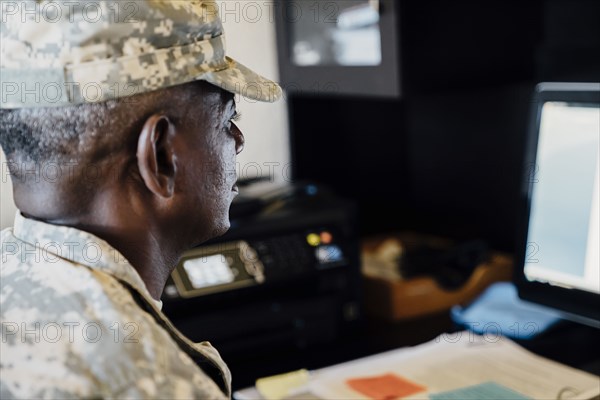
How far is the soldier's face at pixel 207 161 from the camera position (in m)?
0.93

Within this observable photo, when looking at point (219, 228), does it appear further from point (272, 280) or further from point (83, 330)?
point (272, 280)

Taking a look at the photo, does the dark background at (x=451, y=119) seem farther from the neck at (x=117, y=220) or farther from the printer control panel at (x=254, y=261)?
the neck at (x=117, y=220)

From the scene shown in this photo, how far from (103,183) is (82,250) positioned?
72mm

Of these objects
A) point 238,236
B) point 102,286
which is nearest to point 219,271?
point 238,236

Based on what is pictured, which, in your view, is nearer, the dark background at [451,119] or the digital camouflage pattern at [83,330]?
the digital camouflage pattern at [83,330]

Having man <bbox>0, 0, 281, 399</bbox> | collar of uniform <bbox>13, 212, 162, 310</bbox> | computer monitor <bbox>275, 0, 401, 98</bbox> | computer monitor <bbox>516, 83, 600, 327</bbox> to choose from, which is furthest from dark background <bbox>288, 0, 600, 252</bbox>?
collar of uniform <bbox>13, 212, 162, 310</bbox>

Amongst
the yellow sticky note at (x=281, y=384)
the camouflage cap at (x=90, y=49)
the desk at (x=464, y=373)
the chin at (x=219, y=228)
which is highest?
the camouflage cap at (x=90, y=49)

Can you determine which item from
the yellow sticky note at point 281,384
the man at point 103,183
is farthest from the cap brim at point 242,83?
the yellow sticky note at point 281,384

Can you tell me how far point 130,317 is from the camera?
0.79 m

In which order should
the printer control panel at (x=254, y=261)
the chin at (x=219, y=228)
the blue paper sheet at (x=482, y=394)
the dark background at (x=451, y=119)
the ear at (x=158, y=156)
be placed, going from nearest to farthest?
the ear at (x=158, y=156) → the chin at (x=219, y=228) → the blue paper sheet at (x=482, y=394) → the printer control panel at (x=254, y=261) → the dark background at (x=451, y=119)

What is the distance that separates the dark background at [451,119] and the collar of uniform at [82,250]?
937mm

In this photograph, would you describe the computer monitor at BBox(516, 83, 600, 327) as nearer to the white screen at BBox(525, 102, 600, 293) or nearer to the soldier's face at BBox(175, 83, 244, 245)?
the white screen at BBox(525, 102, 600, 293)

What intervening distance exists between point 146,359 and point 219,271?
Answer: 896mm

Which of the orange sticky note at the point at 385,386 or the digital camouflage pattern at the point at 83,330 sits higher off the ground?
the digital camouflage pattern at the point at 83,330
